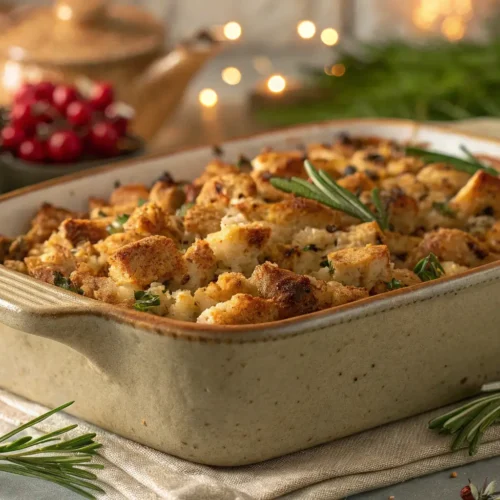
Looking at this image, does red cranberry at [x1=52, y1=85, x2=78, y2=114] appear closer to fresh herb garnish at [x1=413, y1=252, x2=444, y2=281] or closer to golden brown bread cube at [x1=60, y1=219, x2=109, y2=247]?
golden brown bread cube at [x1=60, y1=219, x2=109, y2=247]

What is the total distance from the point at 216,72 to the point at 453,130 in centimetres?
283

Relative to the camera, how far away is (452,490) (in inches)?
60.8

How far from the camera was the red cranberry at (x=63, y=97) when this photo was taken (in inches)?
117

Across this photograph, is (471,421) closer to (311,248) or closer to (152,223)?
(311,248)

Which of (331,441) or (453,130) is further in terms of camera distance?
(453,130)

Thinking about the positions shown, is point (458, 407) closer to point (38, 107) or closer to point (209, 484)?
point (209, 484)

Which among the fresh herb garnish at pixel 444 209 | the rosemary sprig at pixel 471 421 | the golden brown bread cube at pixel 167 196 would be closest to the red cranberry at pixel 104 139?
the golden brown bread cube at pixel 167 196

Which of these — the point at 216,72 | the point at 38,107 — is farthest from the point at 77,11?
the point at 216,72

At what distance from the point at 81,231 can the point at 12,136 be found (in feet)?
3.50

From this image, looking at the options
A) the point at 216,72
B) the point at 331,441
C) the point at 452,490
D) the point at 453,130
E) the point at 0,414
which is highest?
the point at 216,72

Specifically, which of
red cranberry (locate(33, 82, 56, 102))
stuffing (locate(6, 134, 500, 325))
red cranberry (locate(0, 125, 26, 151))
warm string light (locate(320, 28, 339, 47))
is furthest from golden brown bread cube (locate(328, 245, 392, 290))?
warm string light (locate(320, 28, 339, 47))

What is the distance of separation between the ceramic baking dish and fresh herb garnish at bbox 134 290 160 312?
4.3 inches

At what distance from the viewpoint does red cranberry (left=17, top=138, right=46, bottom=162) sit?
9.27ft

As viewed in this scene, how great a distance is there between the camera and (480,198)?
6.56ft
